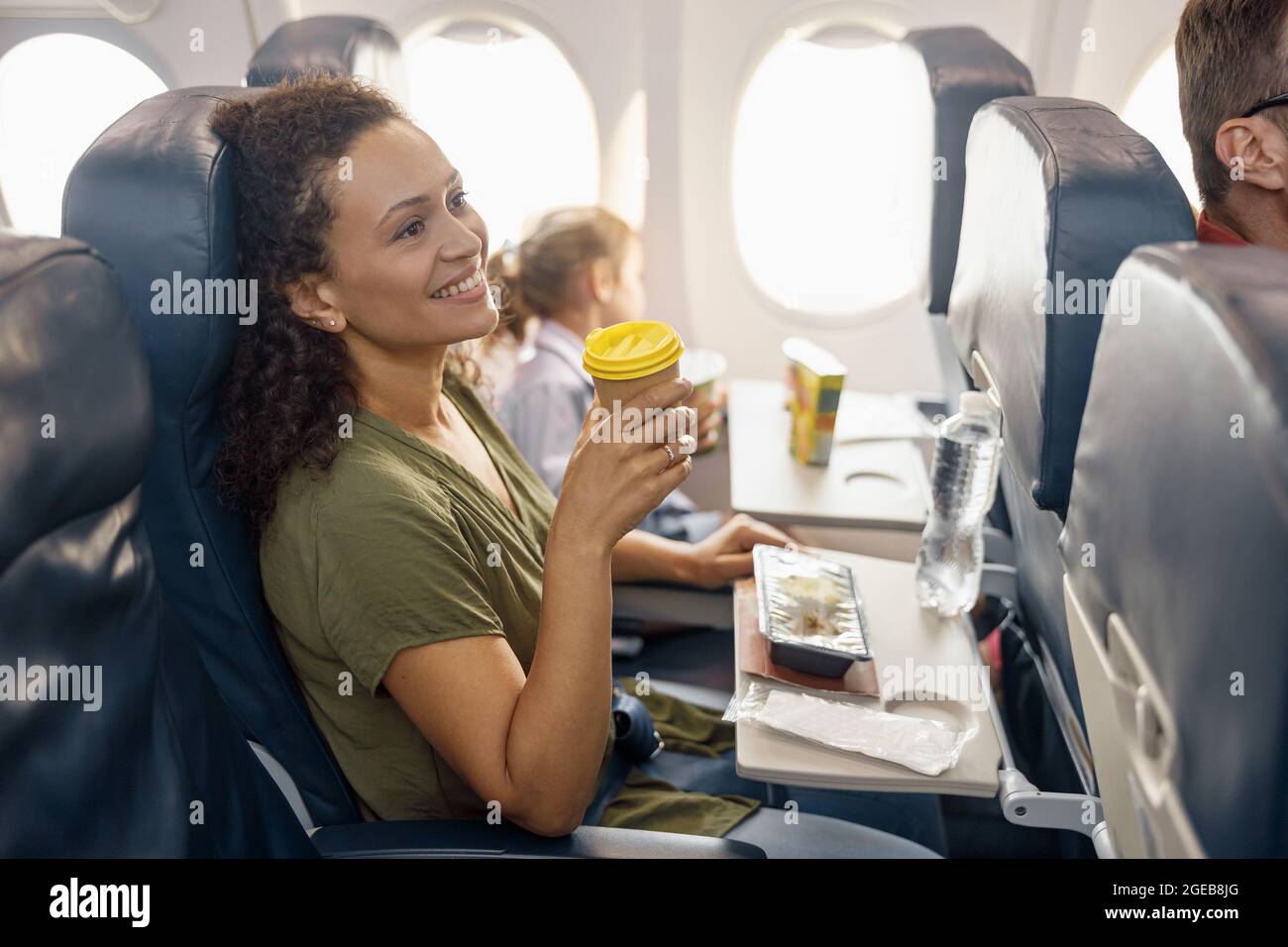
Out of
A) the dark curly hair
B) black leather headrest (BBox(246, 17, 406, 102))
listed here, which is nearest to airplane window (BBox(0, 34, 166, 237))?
black leather headrest (BBox(246, 17, 406, 102))

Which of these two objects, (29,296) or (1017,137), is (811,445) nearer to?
(1017,137)

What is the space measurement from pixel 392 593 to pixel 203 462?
0.30 meters

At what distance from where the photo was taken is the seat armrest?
4.37 feet

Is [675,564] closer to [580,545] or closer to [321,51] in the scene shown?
[580,545]

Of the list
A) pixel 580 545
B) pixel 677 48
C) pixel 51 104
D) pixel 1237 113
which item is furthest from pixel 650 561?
pixel 51 104

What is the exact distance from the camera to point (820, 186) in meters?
3.68

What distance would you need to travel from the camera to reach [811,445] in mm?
2592

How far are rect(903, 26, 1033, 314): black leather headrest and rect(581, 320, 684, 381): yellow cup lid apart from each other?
1.09 m

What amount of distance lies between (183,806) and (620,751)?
87cm

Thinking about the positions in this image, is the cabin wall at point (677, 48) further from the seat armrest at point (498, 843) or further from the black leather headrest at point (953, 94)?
the seat armrest at point (498, 843)

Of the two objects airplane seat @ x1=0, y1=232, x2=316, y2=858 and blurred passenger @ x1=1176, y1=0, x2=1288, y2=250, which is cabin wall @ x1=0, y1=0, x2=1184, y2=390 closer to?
blurred passenger @ x1=1176, y1=0, x2=1288, y2=250

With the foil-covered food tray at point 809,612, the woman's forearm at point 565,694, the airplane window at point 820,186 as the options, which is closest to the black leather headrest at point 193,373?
the woman's forearm at point 565,694

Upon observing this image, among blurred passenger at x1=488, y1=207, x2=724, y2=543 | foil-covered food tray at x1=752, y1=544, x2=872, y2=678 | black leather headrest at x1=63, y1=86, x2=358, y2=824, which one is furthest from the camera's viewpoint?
blurred passenger at x1=488, y1=207, x2=724, y2=543

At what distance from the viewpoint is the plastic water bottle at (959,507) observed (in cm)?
191
